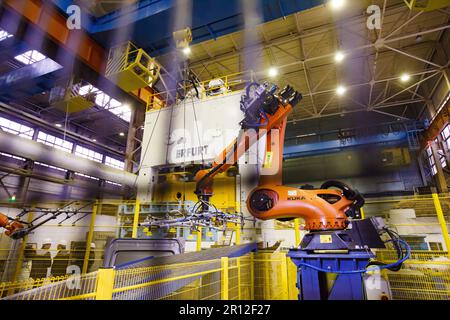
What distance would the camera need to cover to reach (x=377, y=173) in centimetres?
1086

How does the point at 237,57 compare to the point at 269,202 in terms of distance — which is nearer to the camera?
the point at 269,202

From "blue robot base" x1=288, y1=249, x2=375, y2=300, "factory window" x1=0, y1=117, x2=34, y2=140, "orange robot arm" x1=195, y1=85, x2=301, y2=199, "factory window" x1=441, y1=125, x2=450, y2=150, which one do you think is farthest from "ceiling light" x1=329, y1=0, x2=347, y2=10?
"factory window" x1=0, y1=117, x2=34, y2=140

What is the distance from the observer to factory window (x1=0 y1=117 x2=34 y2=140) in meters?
11.0

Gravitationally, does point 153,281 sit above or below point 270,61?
below

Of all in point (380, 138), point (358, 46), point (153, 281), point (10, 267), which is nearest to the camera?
point (153, 281)

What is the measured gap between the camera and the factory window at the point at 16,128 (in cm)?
1100

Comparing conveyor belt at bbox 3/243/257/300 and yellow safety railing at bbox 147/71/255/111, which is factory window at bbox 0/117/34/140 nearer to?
yellow safety railing at bbox 147/71/255/111

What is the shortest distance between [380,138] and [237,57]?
7.67m

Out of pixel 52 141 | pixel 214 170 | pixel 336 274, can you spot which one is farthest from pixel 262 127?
pixel 52 141

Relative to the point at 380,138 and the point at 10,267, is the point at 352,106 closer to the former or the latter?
the point at 380,138

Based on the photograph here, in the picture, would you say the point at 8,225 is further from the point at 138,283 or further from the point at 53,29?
the point at 138,283

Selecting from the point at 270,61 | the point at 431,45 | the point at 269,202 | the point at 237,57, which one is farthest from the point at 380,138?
the point at 269,202

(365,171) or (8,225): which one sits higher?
(365,171)

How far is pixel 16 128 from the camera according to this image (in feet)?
38.3
